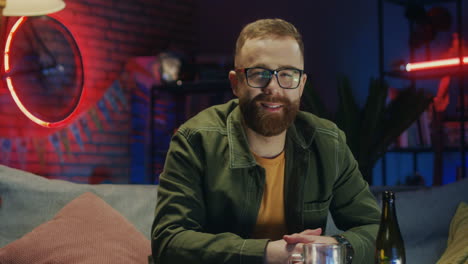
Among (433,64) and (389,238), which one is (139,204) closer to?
(389,238)

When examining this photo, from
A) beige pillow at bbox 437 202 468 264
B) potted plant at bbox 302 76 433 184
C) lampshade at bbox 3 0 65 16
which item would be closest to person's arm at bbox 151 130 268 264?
beige pillow at bbox 437 202 468 264

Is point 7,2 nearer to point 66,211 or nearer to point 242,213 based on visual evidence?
point 66,211

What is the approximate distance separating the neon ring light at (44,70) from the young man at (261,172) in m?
2.36

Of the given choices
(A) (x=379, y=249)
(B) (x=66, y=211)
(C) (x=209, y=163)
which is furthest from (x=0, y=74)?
(A) (x=379, y=249)

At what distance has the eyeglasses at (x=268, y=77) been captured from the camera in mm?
1678

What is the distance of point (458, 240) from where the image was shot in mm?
2094

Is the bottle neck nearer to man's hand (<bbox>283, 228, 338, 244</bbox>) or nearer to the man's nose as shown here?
A: man's hand (<bbox>283, 228, 338, 244</bbox>)

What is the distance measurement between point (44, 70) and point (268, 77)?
2.80 metres

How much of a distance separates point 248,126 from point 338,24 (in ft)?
13.2

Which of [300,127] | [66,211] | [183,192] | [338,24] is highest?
[338,24]

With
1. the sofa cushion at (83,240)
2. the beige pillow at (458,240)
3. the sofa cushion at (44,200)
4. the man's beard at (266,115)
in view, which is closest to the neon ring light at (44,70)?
the sofa cushion at (44,200)

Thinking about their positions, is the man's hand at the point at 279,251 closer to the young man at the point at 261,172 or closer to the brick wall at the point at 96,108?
the young man at the point at 261,172

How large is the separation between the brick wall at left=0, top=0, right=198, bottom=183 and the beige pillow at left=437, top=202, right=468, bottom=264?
2797 millimetres

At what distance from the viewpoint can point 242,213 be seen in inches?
68.1
